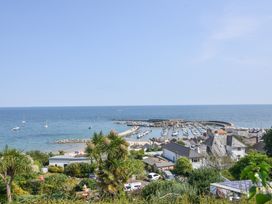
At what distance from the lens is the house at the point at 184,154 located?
3579 cm

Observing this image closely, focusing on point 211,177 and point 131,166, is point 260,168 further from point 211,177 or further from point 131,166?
point 211,177

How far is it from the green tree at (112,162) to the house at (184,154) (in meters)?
21.9

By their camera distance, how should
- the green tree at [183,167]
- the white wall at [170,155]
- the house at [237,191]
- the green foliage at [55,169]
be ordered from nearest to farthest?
1. the house at [237,191]
2. the green tree at [183,167]
3. the green foliage at [55,169]
4. the white wall at [170,155]

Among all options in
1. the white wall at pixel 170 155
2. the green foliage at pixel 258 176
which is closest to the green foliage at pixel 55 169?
the white wall at pixel 170 155

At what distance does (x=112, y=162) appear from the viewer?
41.1 ft

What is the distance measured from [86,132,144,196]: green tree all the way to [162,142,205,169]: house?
71.8 ft

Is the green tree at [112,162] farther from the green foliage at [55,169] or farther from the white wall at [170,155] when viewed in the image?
the white wall at [170,155]

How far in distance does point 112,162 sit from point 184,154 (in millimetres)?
25045

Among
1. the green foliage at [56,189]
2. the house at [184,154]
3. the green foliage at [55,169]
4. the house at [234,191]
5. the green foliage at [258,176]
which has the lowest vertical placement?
the green foliage at [55,169]

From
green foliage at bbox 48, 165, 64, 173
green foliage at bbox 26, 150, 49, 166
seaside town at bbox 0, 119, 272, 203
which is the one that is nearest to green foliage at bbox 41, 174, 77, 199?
seaside town at bbox 0, 119, 272, 203

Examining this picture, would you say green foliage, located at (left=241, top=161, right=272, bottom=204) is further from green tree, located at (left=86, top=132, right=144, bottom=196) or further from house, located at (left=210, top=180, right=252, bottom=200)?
green tree, located at (left=86, top=132, right=144, bottom=196)

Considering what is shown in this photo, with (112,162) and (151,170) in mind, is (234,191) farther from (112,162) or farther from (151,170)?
(151,170)

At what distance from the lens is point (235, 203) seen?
15.7 ft

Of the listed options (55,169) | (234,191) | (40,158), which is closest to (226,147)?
(55,169)
